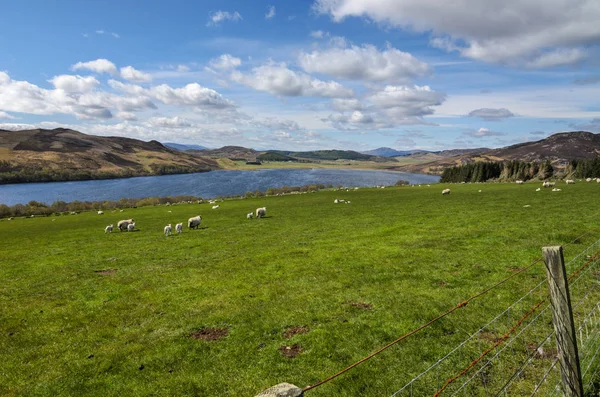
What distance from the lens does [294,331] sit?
11305 mm

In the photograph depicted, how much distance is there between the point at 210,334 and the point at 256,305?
8.48 feet

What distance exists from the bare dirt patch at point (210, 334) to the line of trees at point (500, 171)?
355 feet

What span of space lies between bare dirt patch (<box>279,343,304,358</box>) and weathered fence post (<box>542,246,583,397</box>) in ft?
22.0

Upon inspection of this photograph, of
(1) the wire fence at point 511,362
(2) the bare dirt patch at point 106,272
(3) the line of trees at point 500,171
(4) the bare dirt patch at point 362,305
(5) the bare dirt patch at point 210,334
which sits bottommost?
(2) the bare dirt patch at point 106,272

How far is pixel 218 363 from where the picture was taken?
9.63 metres

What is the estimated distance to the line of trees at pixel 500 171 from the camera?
9328cm

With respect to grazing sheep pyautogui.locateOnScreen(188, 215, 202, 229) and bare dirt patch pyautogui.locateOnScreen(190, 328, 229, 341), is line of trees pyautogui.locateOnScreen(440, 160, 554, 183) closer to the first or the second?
grazing sheep pyautogui.locateOnScreen(188, 215, 202, 229)

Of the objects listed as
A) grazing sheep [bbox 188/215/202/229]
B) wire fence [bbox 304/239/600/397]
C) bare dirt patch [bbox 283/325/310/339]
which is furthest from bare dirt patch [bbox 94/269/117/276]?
wire fence [bbox 304/239/600/397]

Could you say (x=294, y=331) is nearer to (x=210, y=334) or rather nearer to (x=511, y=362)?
(x=210, y=334)

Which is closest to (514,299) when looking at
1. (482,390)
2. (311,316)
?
(482,390)

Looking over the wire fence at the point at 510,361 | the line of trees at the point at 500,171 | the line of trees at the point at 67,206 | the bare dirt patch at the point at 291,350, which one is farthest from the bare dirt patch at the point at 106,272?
the line of trees at the point at 500,171

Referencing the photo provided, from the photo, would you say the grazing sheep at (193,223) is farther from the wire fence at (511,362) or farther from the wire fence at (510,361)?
the wire fence at (511,362)

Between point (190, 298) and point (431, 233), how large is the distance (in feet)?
61.6

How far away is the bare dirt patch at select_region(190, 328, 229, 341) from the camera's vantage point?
37.0 feet
